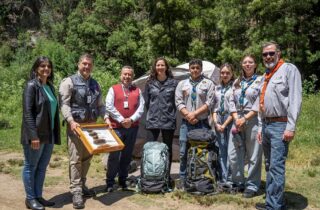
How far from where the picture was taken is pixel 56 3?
23922 mm

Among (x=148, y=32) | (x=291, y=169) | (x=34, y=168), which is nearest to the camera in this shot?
(x=34, y=168)

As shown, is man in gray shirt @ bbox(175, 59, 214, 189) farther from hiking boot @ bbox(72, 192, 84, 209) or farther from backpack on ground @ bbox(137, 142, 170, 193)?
hiking boot @ bbox(72, 192, 84, 209)

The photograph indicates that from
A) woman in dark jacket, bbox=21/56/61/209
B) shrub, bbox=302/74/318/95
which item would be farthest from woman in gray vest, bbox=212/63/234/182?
shrub, bbox=302/74/318/95

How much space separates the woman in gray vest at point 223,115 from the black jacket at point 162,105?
1.94ft

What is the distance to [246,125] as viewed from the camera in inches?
218

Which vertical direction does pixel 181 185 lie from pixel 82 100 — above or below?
below

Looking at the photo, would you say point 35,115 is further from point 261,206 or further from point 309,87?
point 309,87

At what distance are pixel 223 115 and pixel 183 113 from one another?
0.58 meters

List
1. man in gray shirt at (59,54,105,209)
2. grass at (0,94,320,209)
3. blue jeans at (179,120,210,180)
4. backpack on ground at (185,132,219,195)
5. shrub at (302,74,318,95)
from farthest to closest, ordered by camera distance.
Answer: shrub at (302,74,318,95), blue jeans at (179,120,210,180), backpack on ground at (185,132,219,195), grass at (0,94,320,209), man in gray shirt at (59,54,105,209)

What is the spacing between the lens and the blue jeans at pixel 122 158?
5824 mm

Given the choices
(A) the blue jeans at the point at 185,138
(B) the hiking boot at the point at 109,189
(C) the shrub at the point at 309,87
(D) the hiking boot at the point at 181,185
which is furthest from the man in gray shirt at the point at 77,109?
(C) the shrub at the point at 309,87

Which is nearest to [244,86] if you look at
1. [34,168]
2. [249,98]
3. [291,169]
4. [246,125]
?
[249,98]

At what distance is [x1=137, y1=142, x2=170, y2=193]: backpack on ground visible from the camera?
575 cm

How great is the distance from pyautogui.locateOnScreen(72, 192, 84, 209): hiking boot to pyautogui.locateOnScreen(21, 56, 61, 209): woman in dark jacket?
38 centimetres
